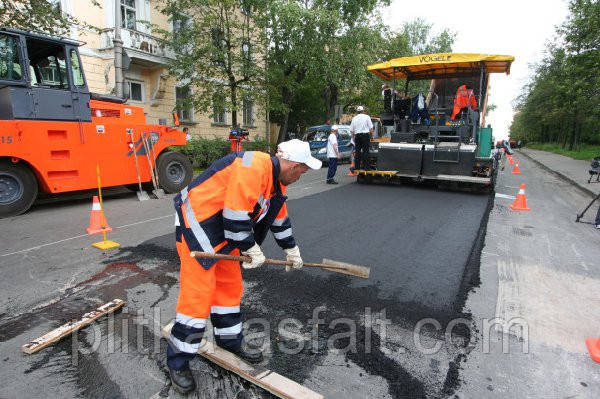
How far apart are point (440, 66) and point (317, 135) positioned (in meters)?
6.71

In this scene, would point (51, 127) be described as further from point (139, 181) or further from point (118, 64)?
point (118, 64)

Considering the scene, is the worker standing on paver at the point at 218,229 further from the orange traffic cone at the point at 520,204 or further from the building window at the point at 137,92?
the building window at the point at 137,92

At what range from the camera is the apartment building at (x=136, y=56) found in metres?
13.6

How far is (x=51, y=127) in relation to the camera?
6.38 m

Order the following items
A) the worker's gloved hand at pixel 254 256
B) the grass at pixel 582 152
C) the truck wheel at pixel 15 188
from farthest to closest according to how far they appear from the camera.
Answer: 1. the grass at pixel 582 152
2. the truck wheel at pixel 15 188
3. the worker's gloved hand at pixel 254 256

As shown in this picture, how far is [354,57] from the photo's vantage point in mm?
17016

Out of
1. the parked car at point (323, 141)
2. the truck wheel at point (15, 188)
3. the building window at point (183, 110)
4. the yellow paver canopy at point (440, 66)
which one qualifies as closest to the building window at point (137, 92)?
the building window at point (183, 110)

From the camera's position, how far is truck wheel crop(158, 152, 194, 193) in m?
8.48

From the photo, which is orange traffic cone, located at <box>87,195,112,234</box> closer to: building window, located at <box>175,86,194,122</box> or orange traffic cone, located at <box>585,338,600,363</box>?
orange traffic cone, located at <box>585,338,600,363</box>

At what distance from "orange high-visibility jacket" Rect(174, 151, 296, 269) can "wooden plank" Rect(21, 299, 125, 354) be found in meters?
1.21

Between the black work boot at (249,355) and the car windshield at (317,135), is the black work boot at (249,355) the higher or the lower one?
the lower one

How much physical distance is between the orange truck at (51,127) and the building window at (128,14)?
30.4 ft

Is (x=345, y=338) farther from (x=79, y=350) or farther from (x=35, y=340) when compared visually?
(x=35, y=340)

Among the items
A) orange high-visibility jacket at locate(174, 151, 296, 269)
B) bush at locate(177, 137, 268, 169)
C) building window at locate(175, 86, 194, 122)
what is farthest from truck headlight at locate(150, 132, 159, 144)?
building window at locate(175, 86, 194, 122)
